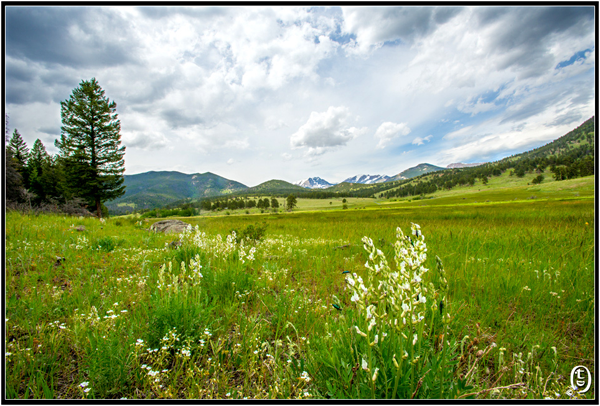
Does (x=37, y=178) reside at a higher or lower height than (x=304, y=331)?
higher

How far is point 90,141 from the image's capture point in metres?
7.17

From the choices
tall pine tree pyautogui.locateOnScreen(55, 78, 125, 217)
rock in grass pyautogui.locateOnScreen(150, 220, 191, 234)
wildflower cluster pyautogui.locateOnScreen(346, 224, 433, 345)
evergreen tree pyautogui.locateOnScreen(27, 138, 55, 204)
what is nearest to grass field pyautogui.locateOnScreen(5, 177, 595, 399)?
wildflower cluster pyautogui.locateOnScreen(346, 224, 433, 345)

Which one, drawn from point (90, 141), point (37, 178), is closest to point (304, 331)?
point (90, 141)

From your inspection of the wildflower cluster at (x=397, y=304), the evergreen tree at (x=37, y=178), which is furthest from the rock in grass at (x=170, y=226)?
the evergreen tree at (x=37, y=178)

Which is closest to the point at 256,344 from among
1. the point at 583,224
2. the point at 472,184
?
the point at 583,224

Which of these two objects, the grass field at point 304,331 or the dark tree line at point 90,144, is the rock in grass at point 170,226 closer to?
the dark tree line at point 90,144

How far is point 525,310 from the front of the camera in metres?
3.27
